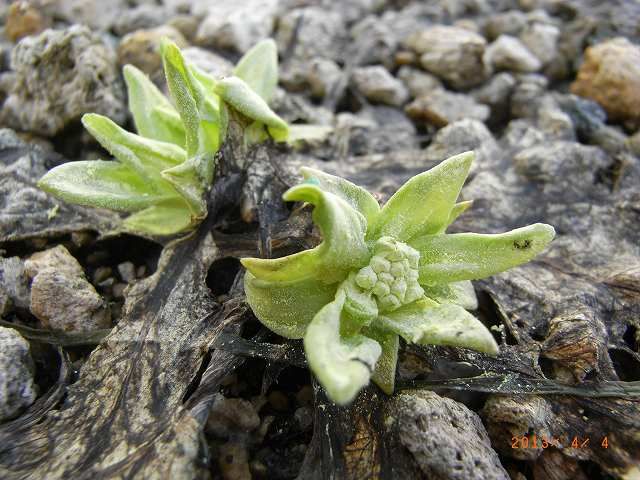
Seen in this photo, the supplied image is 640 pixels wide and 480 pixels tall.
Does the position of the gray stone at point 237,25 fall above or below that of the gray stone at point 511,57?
above

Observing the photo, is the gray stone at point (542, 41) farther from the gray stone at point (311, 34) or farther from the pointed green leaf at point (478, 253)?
the pointed green leaf at point (478, 253)

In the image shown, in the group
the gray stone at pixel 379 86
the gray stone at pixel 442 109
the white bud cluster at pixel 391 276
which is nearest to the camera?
the white bud cluster at pixel 391 276

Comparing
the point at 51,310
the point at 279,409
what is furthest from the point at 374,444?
the point at 51,310

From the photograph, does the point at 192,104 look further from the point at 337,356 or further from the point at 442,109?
the point at 442,109

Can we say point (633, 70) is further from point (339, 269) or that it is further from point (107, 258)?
point (107, 258)

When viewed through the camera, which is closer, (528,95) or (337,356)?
(337,356)

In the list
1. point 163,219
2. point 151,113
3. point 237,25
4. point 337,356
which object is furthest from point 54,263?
point 237,25

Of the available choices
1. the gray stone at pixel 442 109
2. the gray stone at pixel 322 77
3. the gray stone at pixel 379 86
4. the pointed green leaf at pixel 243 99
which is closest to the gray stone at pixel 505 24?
the gray stone at pixel 442 109
